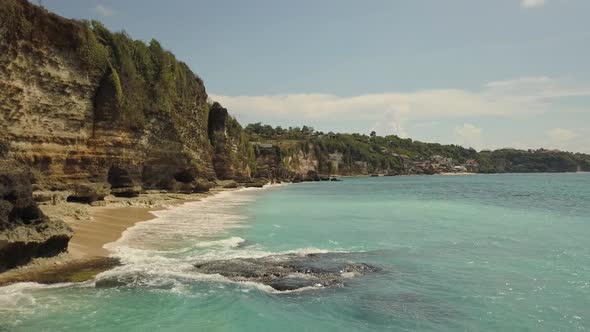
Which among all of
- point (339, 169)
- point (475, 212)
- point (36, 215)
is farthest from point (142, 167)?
point (339, 169)

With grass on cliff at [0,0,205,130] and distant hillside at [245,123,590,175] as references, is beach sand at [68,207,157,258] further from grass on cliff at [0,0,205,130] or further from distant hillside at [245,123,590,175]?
distant hillside at [245,123,590,175]

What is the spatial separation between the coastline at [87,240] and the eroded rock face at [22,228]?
28 cm

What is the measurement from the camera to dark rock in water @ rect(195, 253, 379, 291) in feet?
40.4

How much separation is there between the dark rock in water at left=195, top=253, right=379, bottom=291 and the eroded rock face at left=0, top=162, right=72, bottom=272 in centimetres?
415

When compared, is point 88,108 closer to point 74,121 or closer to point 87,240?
point 74,121

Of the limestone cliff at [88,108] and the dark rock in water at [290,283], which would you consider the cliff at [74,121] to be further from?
the dark rock in water at [290,283]

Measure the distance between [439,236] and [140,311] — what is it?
16.3 m

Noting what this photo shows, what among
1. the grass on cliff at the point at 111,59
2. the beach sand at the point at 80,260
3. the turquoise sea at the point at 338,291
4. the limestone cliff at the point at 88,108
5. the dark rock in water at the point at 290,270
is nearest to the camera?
the turquoise sea at the point at 338,291

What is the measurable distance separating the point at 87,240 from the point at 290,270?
8.11m

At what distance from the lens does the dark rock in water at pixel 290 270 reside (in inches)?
485

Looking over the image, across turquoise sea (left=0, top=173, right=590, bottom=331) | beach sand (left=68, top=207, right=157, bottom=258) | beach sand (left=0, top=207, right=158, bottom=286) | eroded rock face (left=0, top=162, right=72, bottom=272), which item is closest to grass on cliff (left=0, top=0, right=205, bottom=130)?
beach sand (left=68, top=207, right=157, bottom=258)

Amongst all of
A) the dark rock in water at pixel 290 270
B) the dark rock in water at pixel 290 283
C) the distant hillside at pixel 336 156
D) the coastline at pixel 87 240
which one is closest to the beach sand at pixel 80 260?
the coastline at pixel 87 240

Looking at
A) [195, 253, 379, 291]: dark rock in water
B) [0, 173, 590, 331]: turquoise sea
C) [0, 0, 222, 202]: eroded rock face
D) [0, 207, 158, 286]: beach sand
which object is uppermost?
[0, 0, 222, 202]: eroded rock face

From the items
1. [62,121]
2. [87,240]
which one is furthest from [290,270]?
[62,121]
